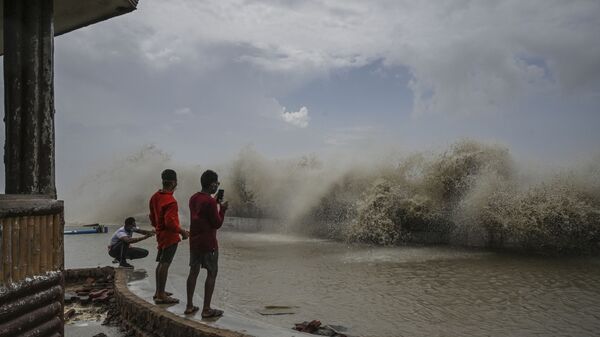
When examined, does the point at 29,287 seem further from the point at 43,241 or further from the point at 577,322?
the point at 577,322

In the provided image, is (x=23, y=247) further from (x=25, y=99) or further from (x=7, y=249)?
(x=25, y=99)

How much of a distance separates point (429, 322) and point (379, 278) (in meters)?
2.70

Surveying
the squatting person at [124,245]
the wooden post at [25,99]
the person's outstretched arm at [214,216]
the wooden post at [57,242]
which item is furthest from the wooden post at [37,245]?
the squatting person at [124,245]

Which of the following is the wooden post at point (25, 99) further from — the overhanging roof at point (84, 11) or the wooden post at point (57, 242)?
the overhanging roof at point (84, 11)

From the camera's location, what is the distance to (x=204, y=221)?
4.35 metres

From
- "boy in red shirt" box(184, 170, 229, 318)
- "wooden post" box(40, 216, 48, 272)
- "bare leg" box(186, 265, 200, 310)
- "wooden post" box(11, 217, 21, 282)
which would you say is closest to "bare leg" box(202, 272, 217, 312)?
"boy in red shirt" box(184, 170, 229, 318)

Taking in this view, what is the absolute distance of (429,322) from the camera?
5.38 m

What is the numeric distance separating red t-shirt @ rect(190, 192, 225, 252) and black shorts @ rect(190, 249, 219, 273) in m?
0.05

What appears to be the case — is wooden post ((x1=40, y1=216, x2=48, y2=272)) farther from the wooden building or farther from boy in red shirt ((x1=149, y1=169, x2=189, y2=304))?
boy in red shirt ((x1=149, y1=169, x2=189, y2=304))

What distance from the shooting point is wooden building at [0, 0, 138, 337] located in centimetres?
302

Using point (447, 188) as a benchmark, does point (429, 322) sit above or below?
below

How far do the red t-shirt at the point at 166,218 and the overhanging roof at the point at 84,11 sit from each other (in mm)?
1725

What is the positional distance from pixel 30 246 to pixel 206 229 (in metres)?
1.60

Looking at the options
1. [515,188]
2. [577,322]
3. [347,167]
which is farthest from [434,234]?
[577,322]
